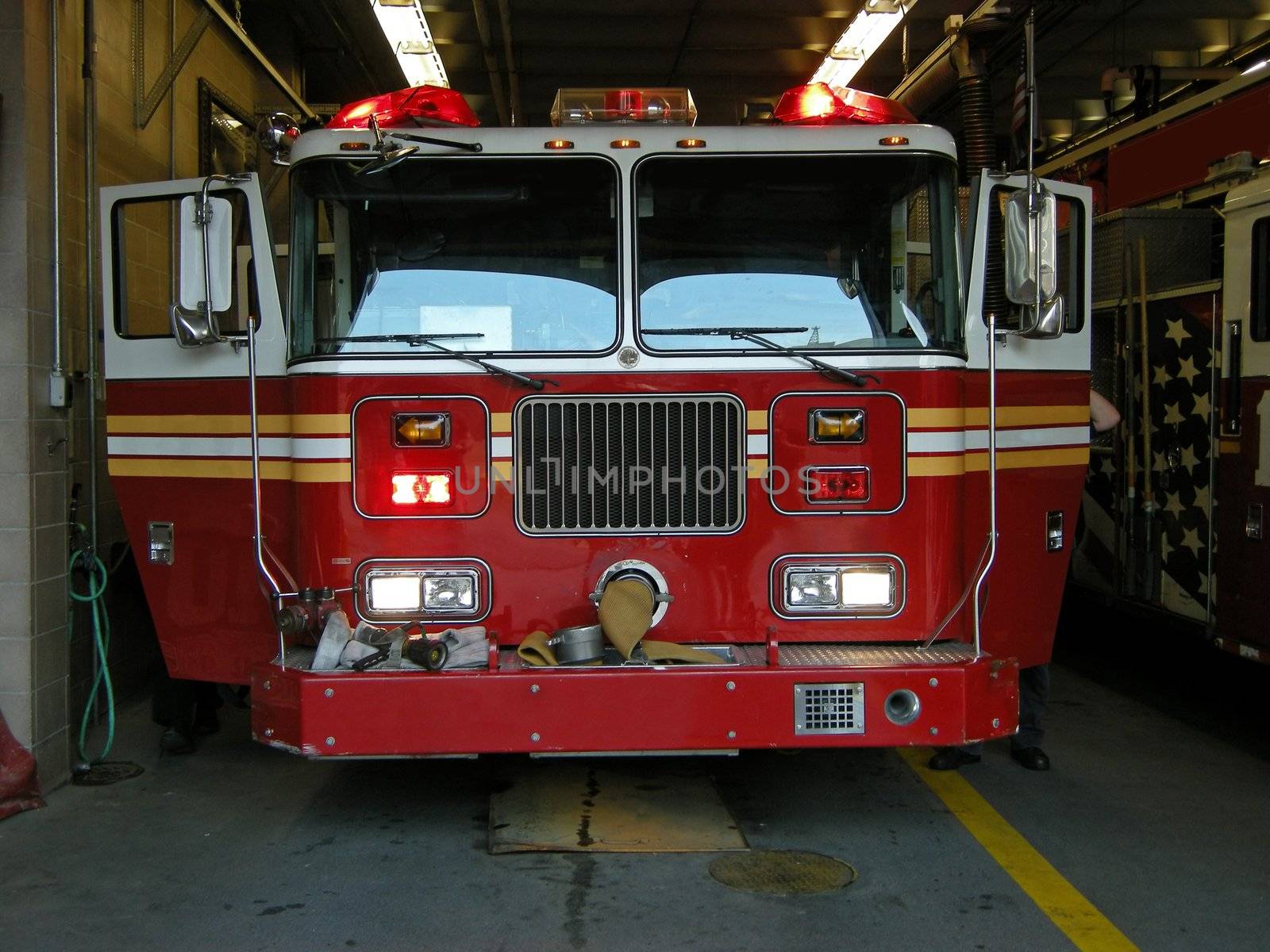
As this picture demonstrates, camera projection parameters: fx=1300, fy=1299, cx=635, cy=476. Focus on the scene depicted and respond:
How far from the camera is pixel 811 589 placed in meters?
4.93

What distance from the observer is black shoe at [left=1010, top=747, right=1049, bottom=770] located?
600cm

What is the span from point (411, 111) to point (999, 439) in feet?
8.64

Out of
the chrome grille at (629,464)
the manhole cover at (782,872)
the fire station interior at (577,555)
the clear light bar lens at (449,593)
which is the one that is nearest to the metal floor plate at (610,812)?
the fire station interior at (577,555)

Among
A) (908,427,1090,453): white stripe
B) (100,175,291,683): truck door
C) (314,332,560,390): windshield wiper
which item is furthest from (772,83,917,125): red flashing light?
(100,175,291,683): truck door

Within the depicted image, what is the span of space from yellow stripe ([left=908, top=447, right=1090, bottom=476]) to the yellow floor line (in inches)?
56.4

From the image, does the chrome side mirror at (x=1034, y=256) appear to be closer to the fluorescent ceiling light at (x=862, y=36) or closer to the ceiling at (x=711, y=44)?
the ceiling at (x=711, y=44)

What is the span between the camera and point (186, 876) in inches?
184

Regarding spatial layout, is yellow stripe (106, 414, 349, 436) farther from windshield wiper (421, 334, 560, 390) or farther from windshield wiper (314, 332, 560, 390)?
windshield wiper (421, 334, 560, 390)

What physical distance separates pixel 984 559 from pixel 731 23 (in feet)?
Result: 24.8

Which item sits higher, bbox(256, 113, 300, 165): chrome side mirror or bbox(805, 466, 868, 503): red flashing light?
bbox(256, 113, 300, 165): chrome side mirror

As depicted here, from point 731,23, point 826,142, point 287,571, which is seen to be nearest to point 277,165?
point 287,571

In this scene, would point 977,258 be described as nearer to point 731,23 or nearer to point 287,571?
point 287,571

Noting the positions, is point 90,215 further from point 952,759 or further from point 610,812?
point 952,759

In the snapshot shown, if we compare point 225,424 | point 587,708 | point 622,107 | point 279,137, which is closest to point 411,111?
point 279,137
